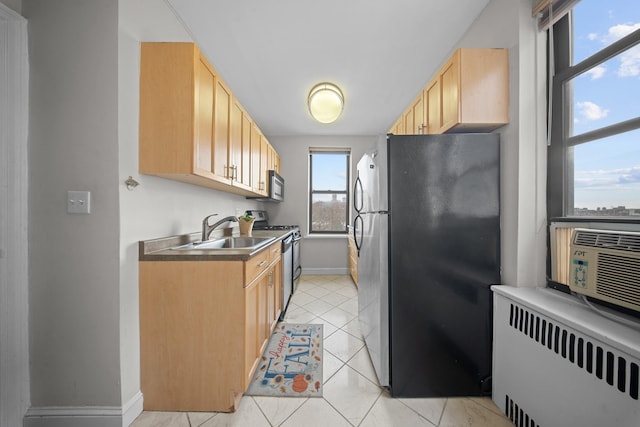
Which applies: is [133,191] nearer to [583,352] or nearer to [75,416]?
[75,416]

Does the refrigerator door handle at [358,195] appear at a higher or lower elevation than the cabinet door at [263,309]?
higher

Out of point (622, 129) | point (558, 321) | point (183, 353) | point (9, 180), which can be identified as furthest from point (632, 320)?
point (9, 180)

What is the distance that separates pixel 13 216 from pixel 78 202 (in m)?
0.31

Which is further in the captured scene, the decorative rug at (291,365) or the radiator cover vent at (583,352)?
the decorative rug at (291,365)

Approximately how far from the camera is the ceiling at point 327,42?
68.2 inches

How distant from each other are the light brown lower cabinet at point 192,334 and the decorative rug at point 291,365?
0.95ft

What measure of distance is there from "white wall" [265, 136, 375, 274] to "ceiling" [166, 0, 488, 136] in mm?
1315

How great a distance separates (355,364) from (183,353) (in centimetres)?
126

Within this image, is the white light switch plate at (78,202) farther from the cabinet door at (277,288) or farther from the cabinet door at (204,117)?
the cabinet door at (277,288)

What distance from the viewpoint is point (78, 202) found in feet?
4.06

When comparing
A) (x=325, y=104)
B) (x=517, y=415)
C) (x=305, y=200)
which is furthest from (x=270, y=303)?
(x=305, y=200)

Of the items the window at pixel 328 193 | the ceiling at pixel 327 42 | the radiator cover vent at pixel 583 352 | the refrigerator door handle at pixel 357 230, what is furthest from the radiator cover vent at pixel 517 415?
the window at pixel 328 193

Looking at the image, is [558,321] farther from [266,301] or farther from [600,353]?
[266,301]

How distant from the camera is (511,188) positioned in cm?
147
